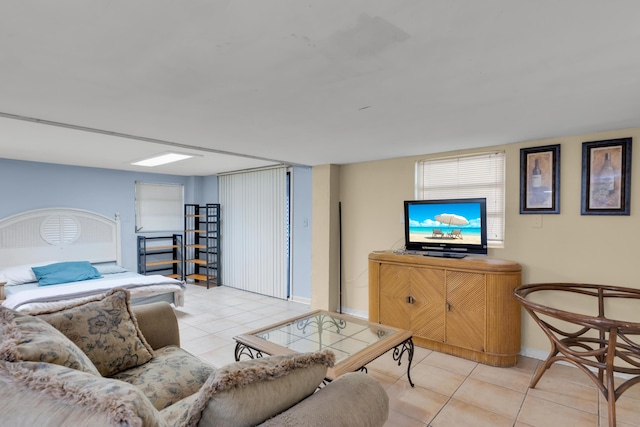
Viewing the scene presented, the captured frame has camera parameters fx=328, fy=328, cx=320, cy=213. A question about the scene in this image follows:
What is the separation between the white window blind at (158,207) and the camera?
6.08m

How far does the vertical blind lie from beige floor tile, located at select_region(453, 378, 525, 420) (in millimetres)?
3224

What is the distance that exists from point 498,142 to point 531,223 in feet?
2.78

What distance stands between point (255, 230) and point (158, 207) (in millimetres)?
2096

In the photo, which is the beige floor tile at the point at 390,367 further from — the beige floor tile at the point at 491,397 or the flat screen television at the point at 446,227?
the flat screen television at the point at 446,227

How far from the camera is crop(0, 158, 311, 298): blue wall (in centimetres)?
468

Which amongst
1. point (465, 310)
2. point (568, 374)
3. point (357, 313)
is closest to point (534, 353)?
point (568, 374)

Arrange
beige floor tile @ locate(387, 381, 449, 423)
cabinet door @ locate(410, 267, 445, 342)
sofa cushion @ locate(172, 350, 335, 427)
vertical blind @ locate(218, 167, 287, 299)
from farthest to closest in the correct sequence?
vertical blind @ locate(218, 167, 287, 299)
cabinet door @ locate(410, 267, 445, 342)
beige floor tile @ locate(387, 381, 449, 423)
sofa cushion @ locate(172, 350, 335, 427)

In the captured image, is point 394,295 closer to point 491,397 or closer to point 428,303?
point 428,303

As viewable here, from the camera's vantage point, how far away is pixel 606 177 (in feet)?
9.17

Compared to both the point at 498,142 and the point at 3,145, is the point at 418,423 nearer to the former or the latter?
the point at 498,142

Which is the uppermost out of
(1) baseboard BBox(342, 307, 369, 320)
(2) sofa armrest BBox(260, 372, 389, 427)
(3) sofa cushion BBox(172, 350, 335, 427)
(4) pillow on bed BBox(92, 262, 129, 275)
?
(3) sofa cushion BBox(172, 350, 335, 427)

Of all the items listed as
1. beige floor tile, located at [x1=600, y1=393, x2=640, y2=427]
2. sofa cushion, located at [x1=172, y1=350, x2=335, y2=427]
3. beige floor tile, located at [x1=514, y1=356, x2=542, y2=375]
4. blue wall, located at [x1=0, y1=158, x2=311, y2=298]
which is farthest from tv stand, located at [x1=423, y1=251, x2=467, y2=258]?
sofa cushion, located at [x1=172, y1=350, x2=335, y2=427]

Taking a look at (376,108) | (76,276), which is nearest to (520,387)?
(376,108)

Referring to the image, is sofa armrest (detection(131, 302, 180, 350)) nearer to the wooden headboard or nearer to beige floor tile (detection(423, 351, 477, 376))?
beige floor tile (detection(423, 351, 477, 376))
